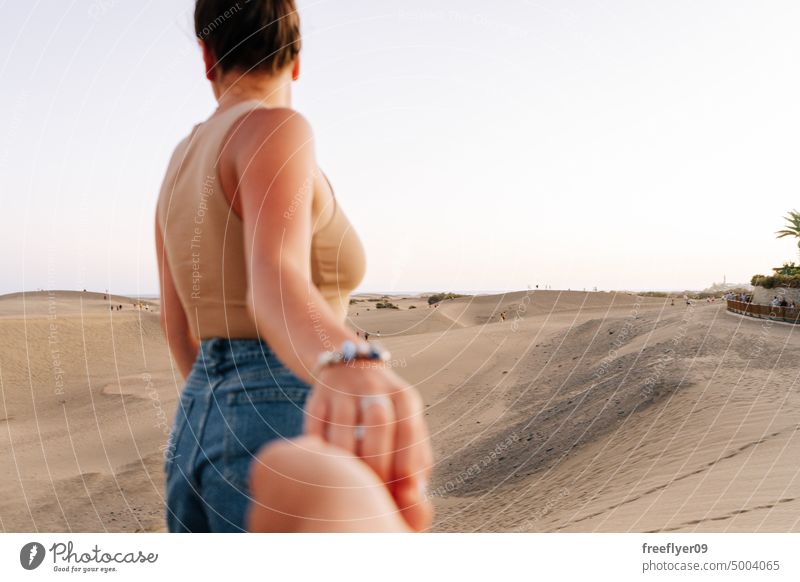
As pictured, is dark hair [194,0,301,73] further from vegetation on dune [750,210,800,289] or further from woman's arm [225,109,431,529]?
vegetation on dune [750,210,800,289]

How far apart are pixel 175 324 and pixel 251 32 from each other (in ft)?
1.73

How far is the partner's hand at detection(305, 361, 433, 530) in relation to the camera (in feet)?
2.03

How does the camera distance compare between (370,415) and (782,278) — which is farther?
(782,278)

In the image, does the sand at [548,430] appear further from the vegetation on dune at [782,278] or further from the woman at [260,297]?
the vegetation on dune at [782,278]

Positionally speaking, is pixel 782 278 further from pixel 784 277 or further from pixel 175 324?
pixel 175 324

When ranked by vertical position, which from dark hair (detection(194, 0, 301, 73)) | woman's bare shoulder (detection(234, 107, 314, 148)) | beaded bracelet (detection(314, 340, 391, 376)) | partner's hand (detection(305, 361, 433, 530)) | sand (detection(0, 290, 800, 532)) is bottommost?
sand (detection(0, 290, 800, 532))

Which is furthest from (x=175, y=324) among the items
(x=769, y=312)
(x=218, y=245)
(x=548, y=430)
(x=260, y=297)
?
(x=769, y=312)

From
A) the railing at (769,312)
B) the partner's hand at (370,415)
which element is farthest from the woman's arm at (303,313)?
the railing at (769,312)

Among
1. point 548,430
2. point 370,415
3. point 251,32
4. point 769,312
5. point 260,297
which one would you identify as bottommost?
point 548,430

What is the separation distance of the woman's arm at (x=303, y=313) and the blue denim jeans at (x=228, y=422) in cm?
10

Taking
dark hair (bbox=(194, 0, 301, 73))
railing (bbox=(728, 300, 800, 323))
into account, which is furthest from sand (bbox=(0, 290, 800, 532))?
dark hair (bbox=(194, 0, 301, 73))

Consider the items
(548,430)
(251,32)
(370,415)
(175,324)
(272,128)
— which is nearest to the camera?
(370,415)

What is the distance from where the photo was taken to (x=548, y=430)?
5383 millimetres

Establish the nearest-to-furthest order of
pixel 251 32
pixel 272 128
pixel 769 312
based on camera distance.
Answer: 1. pixel 272 128
2. pixel 251 32
3. pixel 769 312
